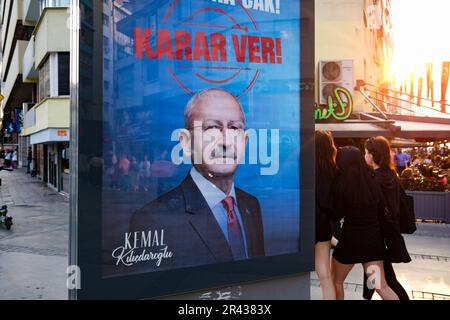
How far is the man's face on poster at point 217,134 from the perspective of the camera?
12.5 feet

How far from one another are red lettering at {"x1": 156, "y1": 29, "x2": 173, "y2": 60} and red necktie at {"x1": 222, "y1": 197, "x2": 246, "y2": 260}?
48.8 inches

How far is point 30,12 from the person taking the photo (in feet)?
74.8

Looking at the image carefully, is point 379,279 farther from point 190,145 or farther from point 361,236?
point 190,145

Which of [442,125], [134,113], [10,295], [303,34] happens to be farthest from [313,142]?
[442,125]

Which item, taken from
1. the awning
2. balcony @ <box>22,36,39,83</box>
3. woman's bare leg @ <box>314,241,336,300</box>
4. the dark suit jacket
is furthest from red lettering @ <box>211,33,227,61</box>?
balcony @ <box>22,36,39,83</box>

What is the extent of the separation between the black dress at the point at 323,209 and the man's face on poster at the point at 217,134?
1.03 meters

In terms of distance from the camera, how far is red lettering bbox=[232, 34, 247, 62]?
3996 millimetres

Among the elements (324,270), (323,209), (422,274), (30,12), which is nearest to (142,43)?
(323,209)

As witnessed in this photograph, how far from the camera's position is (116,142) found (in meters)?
3.44

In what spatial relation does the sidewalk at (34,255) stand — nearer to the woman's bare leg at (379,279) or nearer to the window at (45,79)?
the woman's bare leg at (379,279)

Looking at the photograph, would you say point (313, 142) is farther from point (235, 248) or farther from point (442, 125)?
point (442, 125)

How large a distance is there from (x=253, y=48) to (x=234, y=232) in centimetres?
155

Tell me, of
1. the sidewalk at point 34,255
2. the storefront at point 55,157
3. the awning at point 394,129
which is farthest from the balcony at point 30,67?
the awning at point 394,129
